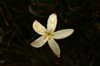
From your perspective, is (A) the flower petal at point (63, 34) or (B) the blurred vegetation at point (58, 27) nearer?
(A) the flower petal at point (63, 34)

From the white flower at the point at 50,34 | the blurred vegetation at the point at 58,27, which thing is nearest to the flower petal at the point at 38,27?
the white flower at the point at 50,34

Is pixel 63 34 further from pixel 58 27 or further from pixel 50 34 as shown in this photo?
pixel 58 27

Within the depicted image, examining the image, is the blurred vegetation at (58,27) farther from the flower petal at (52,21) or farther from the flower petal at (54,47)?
the flower petal at (54,47)

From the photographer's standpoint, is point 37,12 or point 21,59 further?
point 21,59

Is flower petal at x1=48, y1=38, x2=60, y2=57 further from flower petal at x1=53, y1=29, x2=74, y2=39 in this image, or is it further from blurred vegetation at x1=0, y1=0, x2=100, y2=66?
blurred vegetation at x1=0, y1=0, x2=100, y2=66

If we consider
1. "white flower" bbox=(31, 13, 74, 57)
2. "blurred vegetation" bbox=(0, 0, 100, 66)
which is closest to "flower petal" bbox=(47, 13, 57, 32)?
Result: "white flower" bbox=(31, 13, 74, 57)

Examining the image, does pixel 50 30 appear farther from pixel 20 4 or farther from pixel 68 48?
pixel 68 48

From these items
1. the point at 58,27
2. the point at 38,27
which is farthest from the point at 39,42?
the point at 58,27

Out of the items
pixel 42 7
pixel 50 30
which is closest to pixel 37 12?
pixel 42 7
